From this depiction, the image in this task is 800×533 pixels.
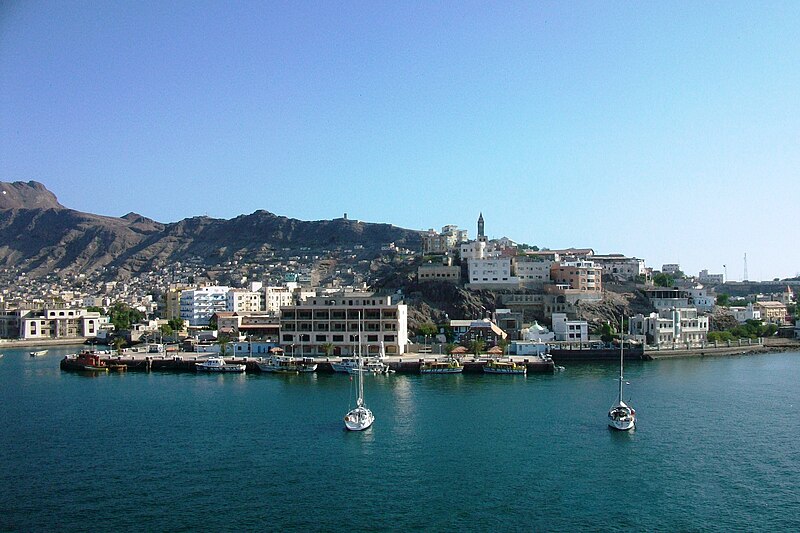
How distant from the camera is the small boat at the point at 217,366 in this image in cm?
4050

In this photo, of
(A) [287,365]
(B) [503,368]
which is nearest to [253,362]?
(A) [287,365]

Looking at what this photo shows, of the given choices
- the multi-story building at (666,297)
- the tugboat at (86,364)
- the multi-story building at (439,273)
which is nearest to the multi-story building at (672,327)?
the multi-story building at (666,297)

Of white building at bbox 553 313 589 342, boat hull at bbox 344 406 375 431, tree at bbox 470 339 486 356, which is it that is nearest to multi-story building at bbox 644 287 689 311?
white building at bbox 553 313 589 342

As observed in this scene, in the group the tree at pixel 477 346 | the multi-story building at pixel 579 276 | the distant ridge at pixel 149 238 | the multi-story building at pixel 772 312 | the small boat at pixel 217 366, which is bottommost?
the small boat at pixel 217 366

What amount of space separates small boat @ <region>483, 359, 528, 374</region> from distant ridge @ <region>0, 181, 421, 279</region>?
76179 mm

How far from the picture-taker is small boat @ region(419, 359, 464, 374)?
39.1 m

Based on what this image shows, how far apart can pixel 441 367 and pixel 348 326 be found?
295 inches

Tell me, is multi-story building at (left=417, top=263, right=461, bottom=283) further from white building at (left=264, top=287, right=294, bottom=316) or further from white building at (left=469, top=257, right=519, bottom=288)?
white building at (left=264, top=287, right=294, bottom=316)

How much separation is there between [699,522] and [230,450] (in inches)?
505

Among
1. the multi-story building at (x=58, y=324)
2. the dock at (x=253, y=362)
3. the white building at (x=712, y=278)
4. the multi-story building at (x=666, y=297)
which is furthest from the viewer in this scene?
the white building at (x=712, y=278)

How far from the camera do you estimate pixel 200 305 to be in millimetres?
71312

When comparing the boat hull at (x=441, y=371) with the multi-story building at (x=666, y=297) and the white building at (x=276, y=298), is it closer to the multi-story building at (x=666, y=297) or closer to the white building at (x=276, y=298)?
the multi-story building at (x=666, y=297)

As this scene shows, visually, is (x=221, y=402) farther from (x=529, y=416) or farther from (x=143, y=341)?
(x=143, y=341)

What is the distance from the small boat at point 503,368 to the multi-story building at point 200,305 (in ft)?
126
